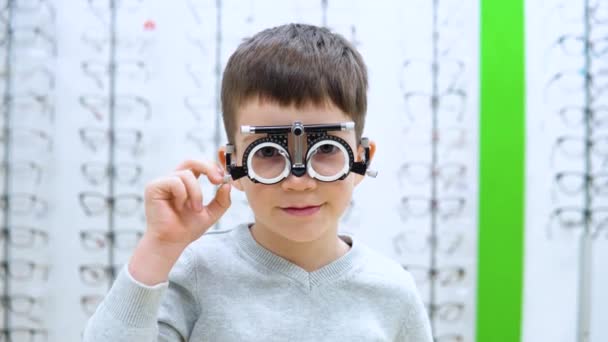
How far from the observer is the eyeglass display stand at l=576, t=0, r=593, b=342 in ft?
5.52

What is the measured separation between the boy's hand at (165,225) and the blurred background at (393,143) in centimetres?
84

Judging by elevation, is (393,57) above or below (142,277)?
above

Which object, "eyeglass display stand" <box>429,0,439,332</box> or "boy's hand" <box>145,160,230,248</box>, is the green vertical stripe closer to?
"eyeglass display stand" <box>429,0,439,332</box>

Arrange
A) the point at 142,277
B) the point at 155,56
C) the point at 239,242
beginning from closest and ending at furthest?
the point at 142,277 < the point at 239,242 < the point at 155,56

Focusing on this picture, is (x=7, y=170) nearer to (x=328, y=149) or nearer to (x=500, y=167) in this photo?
(x=328, y=149)

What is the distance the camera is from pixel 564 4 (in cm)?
170

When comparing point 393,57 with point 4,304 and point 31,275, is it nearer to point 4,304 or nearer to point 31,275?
point 31,275

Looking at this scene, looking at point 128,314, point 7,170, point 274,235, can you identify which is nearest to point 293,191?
point 274,235

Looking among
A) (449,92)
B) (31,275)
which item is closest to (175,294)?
(31,275)

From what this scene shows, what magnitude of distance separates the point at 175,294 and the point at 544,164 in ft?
4.57

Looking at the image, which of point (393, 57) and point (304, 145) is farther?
point (393, 57)

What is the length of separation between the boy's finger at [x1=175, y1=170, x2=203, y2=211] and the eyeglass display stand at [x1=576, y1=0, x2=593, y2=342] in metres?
1.50

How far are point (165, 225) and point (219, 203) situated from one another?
118 mm

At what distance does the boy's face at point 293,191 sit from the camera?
779 millimetres
